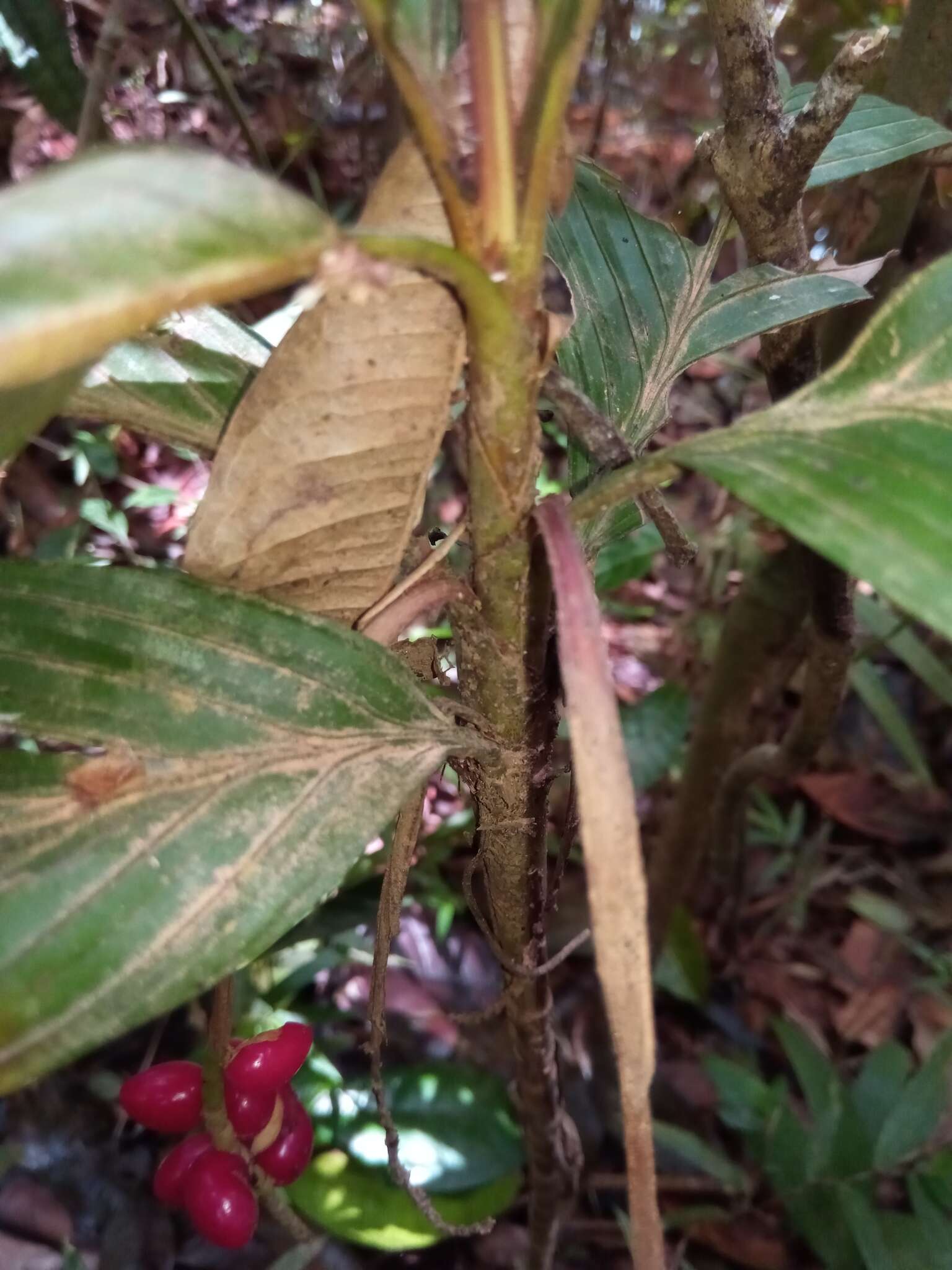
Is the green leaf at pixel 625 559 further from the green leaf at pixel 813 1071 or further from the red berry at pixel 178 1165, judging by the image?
the red berry at pixel 178 1165

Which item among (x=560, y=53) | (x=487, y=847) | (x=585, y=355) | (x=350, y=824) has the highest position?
(x=560, y=53)

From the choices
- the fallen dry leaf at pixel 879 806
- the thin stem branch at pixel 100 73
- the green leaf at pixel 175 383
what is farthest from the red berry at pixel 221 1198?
the fallen dry leaf at pixel 879 806

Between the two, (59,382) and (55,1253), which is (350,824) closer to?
(59,382)

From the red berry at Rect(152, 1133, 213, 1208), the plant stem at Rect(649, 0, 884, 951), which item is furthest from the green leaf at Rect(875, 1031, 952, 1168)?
the red berry at Rect(152, 1133, 213, 1208)

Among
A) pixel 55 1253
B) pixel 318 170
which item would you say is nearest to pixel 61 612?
pixel 55 1253

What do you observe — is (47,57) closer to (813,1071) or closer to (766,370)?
(766,370)
